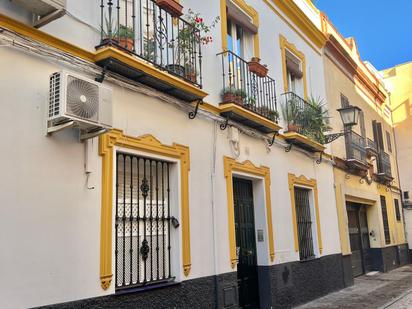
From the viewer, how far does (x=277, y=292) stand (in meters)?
7.92

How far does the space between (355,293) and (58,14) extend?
9231 millimetres

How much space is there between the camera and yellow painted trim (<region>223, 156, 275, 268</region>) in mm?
6855

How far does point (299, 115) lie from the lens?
9.72m

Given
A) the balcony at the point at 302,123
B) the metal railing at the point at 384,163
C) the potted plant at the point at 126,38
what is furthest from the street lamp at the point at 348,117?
the potted plant at the point at 126,38

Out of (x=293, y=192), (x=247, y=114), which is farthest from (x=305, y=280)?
(x=247, y=114)

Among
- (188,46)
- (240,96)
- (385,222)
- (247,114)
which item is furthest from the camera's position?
(385,222)

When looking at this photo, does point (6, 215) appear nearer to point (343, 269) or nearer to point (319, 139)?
point (319, 139)

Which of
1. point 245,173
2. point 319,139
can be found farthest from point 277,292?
point 319,139

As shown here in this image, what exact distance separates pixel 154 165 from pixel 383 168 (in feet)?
40.9

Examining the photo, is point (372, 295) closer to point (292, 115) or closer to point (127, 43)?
point (292, 115)

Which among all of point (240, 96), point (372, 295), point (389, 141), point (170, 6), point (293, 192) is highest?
point (389, 141)

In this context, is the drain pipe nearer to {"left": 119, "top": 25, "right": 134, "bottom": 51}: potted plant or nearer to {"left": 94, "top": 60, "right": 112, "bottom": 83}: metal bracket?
{"left": 119, "top": 25, "right": 134, "bottom": 51}: potted plant

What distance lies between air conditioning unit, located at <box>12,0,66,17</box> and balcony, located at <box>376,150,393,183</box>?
13590mm

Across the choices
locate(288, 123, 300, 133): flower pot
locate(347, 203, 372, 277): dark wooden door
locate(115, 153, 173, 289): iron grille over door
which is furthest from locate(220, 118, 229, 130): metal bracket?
locate(347, 203, 372, 277): dark wooden door
